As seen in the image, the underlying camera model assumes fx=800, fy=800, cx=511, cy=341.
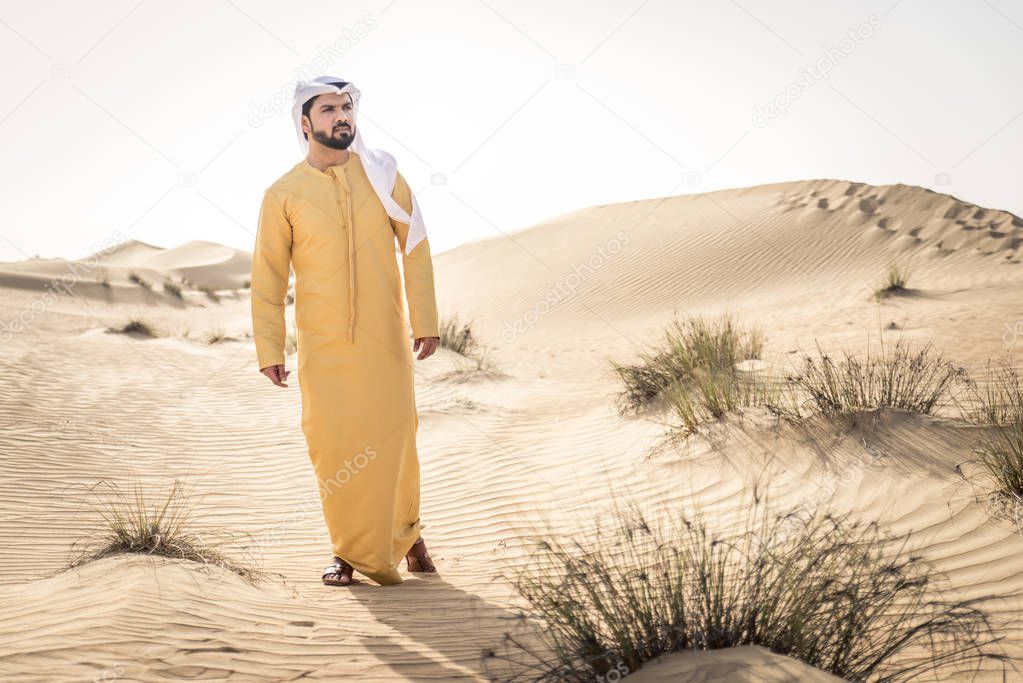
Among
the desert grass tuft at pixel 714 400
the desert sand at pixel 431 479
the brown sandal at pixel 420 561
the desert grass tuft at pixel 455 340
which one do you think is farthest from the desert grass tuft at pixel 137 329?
the brown sandal at pixel 420 561

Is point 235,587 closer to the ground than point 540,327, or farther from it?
closer to the ground

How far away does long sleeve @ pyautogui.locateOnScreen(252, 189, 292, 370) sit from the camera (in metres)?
4.13

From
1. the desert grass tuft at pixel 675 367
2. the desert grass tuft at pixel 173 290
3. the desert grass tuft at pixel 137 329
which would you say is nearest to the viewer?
the desert grass tuft at pixel 675 367

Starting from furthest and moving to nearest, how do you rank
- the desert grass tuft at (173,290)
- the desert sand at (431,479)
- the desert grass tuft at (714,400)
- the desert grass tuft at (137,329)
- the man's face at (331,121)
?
the desert grass tuft at (173,290), the desert grass tuft at (137,329), the desert grass tuft at (714,400), the man's face at (331,121), the desert sand at (431,479)

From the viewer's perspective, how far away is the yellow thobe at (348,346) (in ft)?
13.0

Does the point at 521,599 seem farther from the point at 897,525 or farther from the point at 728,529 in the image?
the point at 897,525

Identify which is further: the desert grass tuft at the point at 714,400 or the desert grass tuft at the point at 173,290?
the desert grass tuft at the point at 173,290

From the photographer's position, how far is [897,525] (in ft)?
13.6

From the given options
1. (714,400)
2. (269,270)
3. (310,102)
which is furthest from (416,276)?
(714,400)

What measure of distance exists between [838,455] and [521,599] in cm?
241

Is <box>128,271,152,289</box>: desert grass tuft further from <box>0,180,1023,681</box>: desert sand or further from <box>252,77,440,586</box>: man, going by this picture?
<box>252,77,440,586</box>: man

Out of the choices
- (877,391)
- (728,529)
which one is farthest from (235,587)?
(877,391)

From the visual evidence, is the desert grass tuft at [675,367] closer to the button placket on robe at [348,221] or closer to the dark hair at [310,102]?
the button placket on robe at [348,221]

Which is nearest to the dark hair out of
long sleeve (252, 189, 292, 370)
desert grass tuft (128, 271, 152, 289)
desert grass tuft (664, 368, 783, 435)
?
long sleeve (252, 189, 292, 370)
